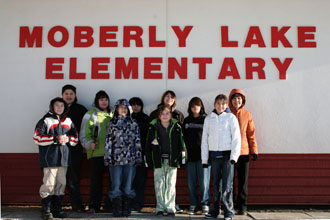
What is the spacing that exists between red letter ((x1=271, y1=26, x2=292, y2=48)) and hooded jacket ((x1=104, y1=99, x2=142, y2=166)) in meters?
2.78

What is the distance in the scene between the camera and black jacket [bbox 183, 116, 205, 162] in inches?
209

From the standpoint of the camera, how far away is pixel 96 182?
5426mm

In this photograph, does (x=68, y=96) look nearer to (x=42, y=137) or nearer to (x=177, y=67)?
(x=42, y=137)

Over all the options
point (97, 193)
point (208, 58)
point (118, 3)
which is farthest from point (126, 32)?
point (97, 193)

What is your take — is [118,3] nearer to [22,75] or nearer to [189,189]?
[22,75]

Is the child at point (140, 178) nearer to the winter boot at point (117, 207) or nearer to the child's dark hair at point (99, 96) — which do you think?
the winter boot at point (117, 207)

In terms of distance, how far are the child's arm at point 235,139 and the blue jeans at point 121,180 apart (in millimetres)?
1508

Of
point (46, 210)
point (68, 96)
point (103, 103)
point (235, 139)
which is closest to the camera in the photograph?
point (235, 139)

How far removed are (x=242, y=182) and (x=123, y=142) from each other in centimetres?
194

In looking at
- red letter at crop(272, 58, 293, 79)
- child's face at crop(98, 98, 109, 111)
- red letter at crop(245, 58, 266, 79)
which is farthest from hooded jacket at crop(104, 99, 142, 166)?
red letter at crop(272, 58, 293, 79)

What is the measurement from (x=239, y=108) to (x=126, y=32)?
2.35 metres

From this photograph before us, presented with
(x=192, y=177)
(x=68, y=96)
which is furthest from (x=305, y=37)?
(x=68, y=96)

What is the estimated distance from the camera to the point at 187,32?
6020mm

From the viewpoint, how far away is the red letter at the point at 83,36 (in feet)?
19.8
